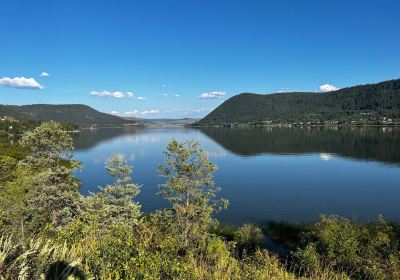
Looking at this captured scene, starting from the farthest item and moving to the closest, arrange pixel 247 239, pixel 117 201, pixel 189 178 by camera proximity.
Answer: pixel 247 239
pixel 189 178
pixel 117 201

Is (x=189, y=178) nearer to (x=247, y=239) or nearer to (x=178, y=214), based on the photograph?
(x=178, y=214)

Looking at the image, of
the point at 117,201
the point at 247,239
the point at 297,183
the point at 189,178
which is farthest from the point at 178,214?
the point at 297,183

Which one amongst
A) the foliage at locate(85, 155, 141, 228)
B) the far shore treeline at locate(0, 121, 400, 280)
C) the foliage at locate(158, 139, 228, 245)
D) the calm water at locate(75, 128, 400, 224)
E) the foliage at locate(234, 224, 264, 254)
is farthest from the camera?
the calm water at locate(75, 128, 400, 224)

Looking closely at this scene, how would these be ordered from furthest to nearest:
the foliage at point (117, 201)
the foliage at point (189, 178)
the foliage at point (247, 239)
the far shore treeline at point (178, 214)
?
1. the foliage at point (247, 239)
2. the foliage at point (189, 178)
3. the foliage at point (117, 201)
4. the far shore treeline at point (178, 214)

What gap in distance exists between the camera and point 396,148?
16825 centimetres

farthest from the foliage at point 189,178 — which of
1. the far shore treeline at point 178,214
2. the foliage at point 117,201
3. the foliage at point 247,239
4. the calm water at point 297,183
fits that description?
the calm water at point 297,183

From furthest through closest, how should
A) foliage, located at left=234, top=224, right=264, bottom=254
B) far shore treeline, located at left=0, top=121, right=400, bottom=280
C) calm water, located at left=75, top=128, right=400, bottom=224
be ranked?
calm water, located at left=75, top=128, right=400, bottom=224 → foliage, located at left=234, top=224, right=264, bottom=254 → far shore treeline, located at left=0, top=121, right=400, bottom=280

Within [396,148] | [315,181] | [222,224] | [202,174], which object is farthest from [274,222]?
[396,148]

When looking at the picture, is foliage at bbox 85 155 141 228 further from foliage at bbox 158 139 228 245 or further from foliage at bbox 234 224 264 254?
foliage at bbox 234 224 264 254

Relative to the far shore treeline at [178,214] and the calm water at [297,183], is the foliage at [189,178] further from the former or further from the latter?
the calm water at [297,183]

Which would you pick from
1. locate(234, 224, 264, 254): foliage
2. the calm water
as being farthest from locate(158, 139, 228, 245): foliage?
the calm water

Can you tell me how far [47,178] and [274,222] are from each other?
3657 centimetres

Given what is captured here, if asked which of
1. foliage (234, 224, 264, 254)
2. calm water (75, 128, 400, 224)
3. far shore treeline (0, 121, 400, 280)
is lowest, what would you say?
calm water (75, 128, 400, 224)

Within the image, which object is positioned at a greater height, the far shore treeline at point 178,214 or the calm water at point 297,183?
the far shore treeline at point 178,214
